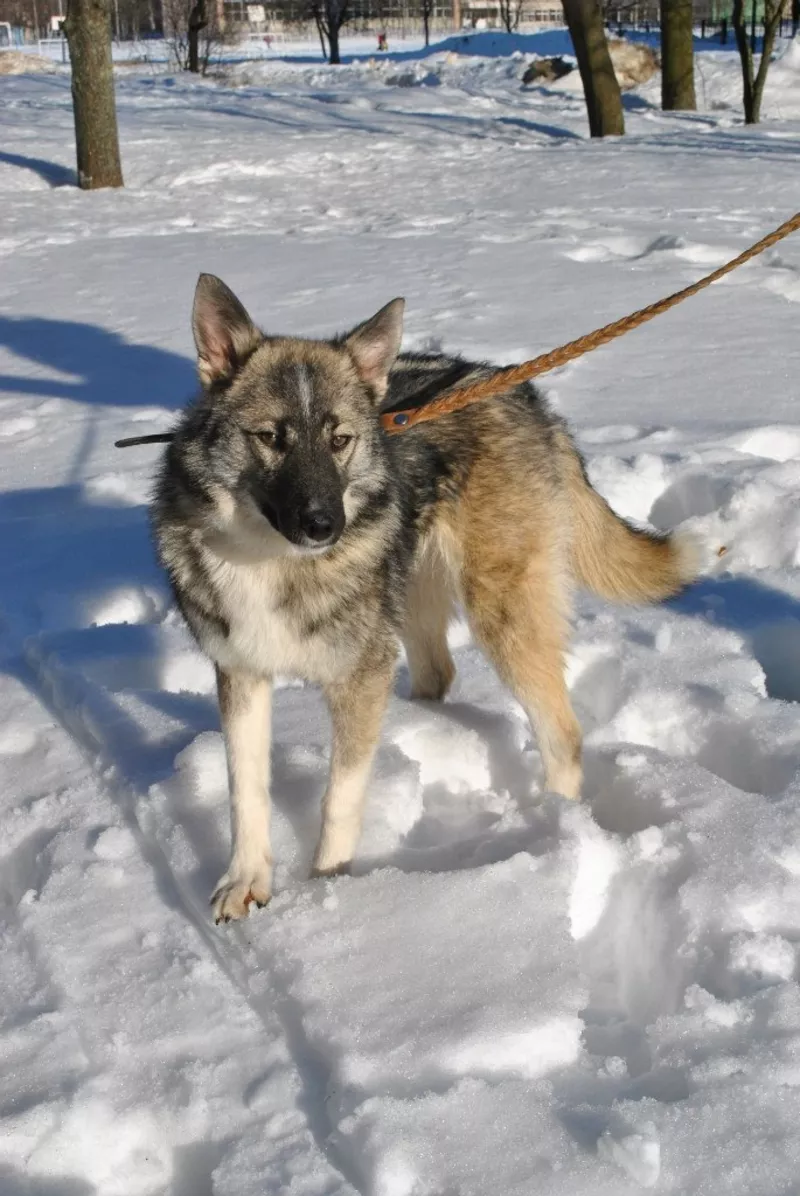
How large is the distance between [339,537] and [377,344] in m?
0.63

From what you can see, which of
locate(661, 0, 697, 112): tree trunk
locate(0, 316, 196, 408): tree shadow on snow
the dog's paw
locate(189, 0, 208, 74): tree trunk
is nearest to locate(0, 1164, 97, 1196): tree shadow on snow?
the dog's paw

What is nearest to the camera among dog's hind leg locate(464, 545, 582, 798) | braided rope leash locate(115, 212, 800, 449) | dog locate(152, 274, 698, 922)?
dog locate(152, 274, 698, 922)

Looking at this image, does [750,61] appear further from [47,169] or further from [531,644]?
[531,644]

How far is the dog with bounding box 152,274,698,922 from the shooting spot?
2.83 metres

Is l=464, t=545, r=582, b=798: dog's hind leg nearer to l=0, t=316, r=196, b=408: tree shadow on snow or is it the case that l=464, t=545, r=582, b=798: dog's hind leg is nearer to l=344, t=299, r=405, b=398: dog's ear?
l=344, t=299, r=405, b=398: dog's ear

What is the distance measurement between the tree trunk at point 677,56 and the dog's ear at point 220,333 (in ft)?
60.0

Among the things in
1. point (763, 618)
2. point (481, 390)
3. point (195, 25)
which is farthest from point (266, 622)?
point (195, 25)

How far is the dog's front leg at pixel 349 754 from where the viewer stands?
9.82 ft

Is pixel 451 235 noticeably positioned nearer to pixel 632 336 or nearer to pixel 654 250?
pixel 654 250

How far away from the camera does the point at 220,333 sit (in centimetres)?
295

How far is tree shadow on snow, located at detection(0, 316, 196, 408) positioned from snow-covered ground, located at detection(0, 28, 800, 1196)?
6 centimetres

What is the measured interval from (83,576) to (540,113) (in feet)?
61.3

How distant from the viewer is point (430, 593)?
369 centimetres

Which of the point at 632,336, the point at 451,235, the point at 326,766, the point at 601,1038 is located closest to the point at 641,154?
the point at 451,235
